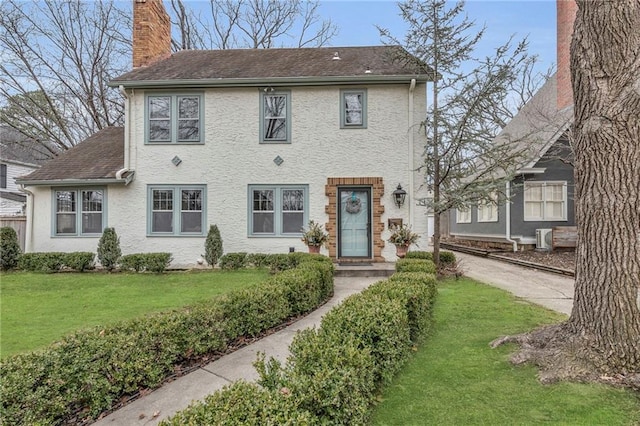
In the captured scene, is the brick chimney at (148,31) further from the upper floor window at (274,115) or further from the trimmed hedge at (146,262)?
the trimmed hedge at (146,262)

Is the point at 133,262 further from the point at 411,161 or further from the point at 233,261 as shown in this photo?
A: the point at 411,161

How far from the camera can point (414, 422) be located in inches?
102

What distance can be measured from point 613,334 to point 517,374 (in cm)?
92

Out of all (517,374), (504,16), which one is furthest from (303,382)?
(504,16)

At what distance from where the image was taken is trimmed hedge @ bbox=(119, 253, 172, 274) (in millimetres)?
9234

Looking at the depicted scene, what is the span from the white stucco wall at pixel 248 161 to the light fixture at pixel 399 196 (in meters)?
0.15

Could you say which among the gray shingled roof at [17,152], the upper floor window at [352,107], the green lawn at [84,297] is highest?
the gray shingled roof at [17,152]

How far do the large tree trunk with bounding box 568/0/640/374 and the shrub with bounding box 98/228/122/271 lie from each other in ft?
33.9

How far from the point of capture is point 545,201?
44.0ft

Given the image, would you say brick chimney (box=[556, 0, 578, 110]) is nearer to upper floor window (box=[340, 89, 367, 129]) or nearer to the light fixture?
the light fixture

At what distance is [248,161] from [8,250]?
6843 mm

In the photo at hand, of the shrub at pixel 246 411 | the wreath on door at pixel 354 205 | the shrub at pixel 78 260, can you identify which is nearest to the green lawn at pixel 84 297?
the shrub at pixel 78 260

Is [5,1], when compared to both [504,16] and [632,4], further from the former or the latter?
[632,4]

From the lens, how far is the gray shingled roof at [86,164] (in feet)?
34.3
